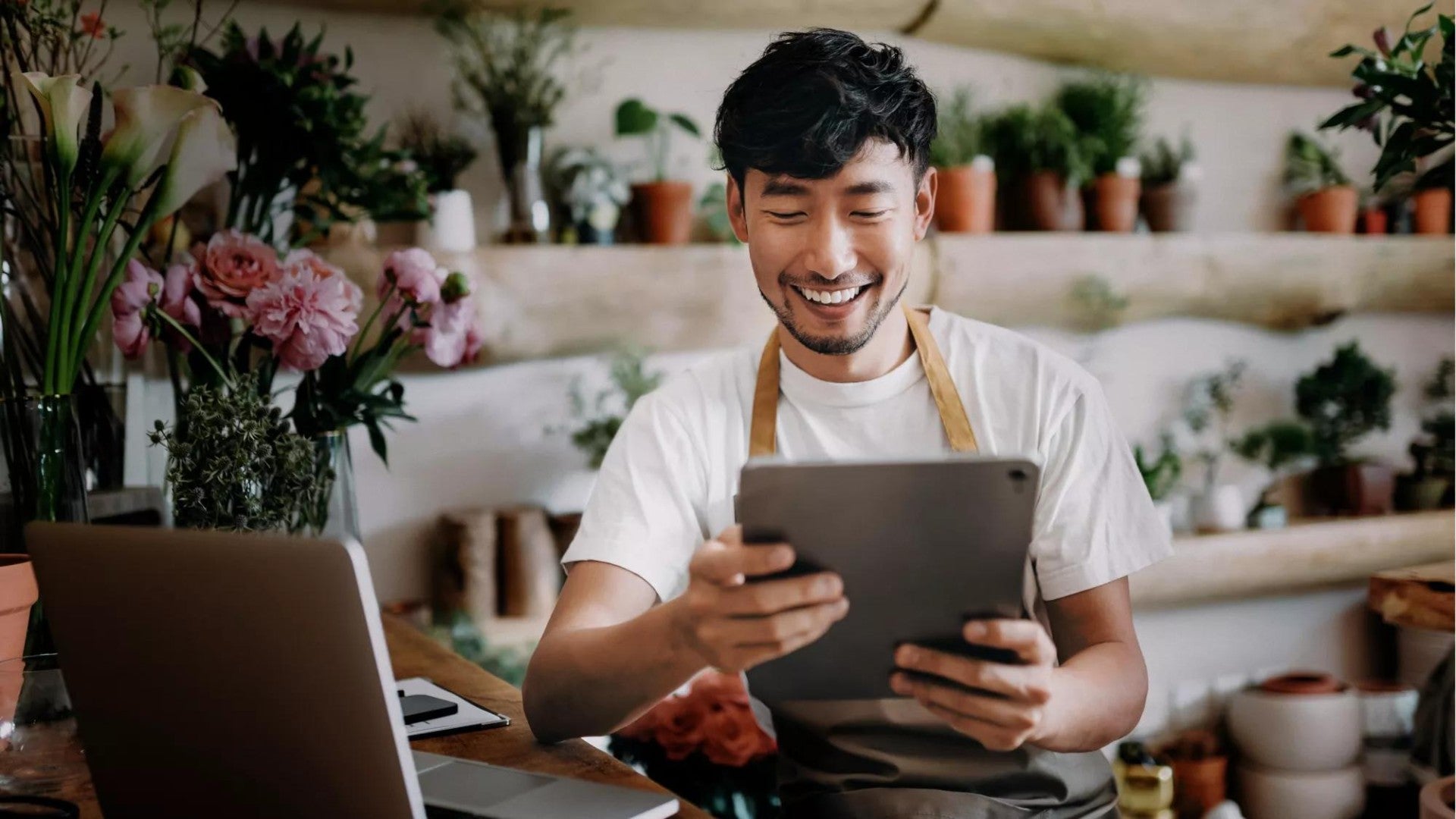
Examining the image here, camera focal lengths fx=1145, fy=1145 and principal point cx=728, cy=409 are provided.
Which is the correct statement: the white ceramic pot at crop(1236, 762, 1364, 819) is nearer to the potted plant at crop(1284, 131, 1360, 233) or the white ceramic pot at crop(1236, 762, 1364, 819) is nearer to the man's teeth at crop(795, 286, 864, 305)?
the potted plant at crop(1284, 131, 1360, 233)

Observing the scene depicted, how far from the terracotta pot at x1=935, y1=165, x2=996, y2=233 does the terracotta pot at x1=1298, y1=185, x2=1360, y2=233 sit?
98 centimetres

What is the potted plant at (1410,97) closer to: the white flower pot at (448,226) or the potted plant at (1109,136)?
the potted plant at (1109,136)

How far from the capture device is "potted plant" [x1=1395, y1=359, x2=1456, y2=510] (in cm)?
301

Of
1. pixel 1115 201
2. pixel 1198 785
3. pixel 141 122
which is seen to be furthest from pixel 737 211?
pixel 1198 785

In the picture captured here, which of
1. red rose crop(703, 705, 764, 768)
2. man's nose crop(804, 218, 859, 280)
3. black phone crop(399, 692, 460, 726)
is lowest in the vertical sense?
red rose crop(703, 705, 764, 768)

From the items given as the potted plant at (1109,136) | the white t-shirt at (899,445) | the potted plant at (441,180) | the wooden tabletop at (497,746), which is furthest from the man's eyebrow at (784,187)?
the potted plant at (1109,136)

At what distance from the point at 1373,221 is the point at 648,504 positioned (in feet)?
8.24

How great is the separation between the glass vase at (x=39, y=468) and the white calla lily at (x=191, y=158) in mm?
274

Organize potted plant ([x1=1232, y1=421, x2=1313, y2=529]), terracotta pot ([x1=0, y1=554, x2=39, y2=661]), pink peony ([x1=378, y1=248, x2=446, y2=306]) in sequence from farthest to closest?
potted plant ([x1=1232, y1=421, x2=1313, y2=529]), pink peony ([x1=378, y1=248, x2=446, y2=306]), terracotta pot ([x1=0, y1=554, x2=39, y2=661])

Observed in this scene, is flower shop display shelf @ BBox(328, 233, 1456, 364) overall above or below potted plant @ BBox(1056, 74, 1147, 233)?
below

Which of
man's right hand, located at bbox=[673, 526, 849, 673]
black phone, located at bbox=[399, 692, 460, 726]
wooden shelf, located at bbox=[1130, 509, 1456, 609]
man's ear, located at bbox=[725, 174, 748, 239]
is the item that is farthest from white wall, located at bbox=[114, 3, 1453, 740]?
man's right hand, located at bbox=[673, 526, 849, 673]

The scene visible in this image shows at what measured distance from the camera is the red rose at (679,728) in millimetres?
1866

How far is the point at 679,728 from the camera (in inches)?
74.1

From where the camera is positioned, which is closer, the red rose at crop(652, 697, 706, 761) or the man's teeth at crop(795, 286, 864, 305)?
the man's teeth at crop(795, 286, 864, 305)
